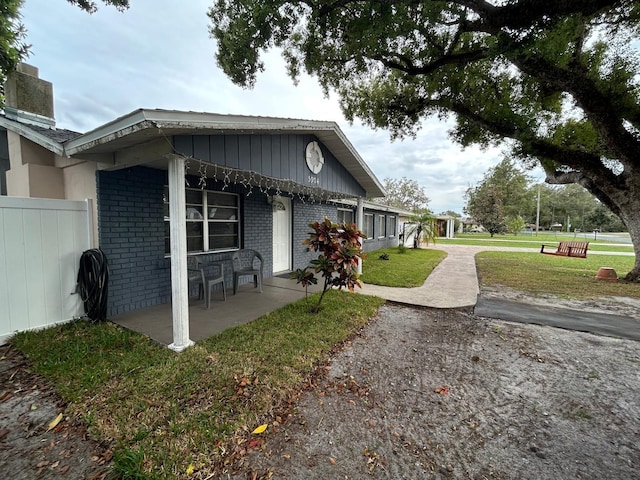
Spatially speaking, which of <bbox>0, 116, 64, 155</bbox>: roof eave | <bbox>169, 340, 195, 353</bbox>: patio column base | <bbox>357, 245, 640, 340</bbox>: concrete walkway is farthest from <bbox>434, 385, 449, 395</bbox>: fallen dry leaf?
<bbox>0, 116, 64, 155</bbox>: roof eave

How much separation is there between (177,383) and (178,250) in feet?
4.85

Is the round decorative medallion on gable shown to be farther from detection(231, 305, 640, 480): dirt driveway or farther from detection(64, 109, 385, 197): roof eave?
detection(231, 305, 640, 480): dirt driveway

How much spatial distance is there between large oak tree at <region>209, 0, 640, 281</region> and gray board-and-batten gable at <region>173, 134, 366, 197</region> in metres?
3.20

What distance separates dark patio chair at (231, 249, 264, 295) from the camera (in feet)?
18.9

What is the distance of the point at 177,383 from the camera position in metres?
2.61

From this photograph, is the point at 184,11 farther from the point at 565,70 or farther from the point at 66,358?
the point at 565,70

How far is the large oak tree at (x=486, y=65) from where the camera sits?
5383 millimetres

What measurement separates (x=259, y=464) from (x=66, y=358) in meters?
2.80

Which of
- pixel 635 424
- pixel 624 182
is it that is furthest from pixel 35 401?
pixel 624 182

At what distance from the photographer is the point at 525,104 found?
8.47 m

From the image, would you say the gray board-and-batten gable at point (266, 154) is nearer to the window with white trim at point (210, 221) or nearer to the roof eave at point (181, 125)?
the roof eave at point (181, 125)

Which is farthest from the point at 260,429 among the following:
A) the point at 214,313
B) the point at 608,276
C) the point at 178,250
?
the point at 608,276

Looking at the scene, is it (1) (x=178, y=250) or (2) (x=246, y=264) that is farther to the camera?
(2) (x=246, y=264)

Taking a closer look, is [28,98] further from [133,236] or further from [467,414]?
[467,414]
